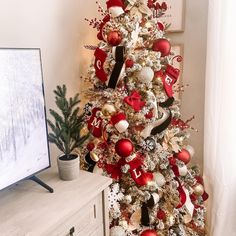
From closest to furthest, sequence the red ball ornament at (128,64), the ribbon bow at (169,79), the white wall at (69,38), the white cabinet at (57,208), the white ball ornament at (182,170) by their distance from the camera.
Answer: the white cabinet at (57,208), the white wall at (69,38), the red ball ornament at (128,64), the ribbon bow at (169,79), the white ball ornament at (182,170)

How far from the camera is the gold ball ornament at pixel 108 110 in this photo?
151cm

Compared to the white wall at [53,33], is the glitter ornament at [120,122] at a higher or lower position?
lower

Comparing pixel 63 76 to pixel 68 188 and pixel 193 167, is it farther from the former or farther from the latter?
pixel 193 167

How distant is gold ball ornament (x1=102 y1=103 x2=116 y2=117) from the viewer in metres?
1.51

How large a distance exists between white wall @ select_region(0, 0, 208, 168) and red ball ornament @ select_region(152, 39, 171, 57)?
19.3 inches

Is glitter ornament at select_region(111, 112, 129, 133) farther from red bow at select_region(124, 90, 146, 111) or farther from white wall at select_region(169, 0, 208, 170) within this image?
white wall at select_region(169, 0, 208, 170)

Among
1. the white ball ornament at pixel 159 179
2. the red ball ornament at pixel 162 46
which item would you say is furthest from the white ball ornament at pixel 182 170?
the red ball ornament at pixel 162 46

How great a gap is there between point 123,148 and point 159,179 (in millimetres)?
343

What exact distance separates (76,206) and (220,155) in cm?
111

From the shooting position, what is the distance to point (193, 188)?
6.02 feet

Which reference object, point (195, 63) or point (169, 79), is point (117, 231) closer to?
point (169, 79)

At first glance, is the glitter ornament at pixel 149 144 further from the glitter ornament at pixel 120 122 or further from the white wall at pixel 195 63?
the white wall at pixel 195 63

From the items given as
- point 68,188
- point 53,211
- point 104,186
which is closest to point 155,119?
point 104,186

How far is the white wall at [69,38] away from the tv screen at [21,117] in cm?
32
